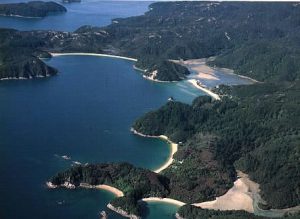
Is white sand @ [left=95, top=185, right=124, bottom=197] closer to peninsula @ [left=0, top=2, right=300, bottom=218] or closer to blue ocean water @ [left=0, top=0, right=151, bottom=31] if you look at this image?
peninsula @ [left=0, top=2, right=300, bottom=218]

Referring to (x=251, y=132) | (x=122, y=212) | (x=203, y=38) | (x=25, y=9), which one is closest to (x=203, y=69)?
(x=203, y=38)

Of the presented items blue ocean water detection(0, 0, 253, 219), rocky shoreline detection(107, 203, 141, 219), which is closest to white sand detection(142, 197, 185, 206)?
blue ocean water detection(0, 0, 253, 219)

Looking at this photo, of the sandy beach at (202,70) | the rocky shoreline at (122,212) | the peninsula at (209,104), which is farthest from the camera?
the sandy beach at (202,70)

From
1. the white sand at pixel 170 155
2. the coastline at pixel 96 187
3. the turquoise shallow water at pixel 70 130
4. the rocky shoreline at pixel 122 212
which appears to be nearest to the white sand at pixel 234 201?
the turquoise shallow water at pixel 70 130

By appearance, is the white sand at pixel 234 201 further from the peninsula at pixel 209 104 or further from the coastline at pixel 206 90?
the coastline at pixel 206 90

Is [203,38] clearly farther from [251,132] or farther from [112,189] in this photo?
[112,189]

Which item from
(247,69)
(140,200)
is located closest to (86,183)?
(140,200)

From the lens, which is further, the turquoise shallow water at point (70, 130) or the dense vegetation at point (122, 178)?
the dense vegetation at point (122, 178)

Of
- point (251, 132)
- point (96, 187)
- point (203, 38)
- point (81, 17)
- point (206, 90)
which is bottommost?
point (96, 187)
